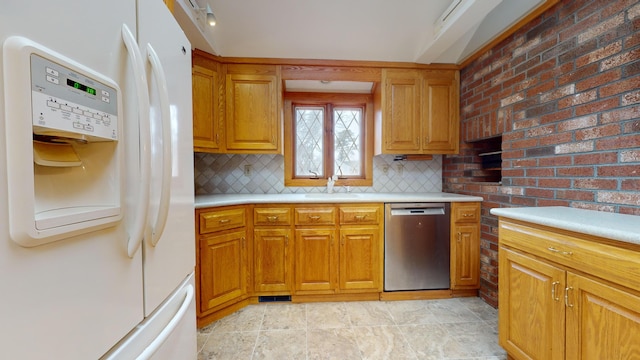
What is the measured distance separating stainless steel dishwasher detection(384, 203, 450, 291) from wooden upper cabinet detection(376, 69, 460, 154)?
2.19 feet

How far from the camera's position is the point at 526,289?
1.28m

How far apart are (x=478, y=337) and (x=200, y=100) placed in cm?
291

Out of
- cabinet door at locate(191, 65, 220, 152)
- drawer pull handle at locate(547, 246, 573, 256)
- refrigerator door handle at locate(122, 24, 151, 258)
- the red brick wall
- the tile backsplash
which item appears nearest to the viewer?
refrigerator door handle at locate(122, 24, 151, 258)

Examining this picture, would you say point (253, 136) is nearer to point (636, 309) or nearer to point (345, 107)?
point (345, 107)

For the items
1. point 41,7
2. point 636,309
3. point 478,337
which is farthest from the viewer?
point 478,337

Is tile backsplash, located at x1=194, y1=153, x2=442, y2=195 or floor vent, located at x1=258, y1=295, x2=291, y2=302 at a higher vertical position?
tile backsplash, located at x1=194, y1=153, x2=442, y2=195

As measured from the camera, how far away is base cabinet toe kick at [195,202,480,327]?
2146mm

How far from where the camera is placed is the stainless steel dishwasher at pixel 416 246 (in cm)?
221

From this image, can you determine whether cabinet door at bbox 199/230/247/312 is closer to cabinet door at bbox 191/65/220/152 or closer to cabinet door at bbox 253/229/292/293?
cabinet door at bbox 253/229/292/293

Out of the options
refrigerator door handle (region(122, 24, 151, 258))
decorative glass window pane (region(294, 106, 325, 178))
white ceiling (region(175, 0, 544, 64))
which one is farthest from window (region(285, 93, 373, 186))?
refrigerator door handle (region(122, 24, 151, 258))

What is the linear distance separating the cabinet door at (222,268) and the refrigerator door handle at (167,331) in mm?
930

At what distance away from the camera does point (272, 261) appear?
216 cm

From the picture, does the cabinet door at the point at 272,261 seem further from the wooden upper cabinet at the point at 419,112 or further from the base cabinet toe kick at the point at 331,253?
the wooden upper cabinet at the point at 419,112

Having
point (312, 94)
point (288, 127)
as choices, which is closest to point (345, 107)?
point (312, 94)
